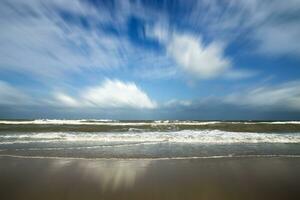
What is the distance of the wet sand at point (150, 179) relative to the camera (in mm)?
5812

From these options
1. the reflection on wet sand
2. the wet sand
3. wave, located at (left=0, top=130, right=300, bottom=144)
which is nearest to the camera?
the wet sand

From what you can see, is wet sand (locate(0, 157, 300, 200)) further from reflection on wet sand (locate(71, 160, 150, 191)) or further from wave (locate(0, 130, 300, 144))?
wave (locate(0, 130, 300, 144))

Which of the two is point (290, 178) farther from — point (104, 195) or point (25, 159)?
point (25, 159)

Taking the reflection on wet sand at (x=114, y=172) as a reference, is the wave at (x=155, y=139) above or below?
above

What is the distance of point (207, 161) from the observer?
370 inches

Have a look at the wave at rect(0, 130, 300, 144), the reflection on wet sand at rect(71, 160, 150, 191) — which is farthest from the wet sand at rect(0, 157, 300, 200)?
the wave at rect(0, 130, 300, 144)

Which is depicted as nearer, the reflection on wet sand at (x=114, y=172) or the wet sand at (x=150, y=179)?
the wet sand at (x=150, y=179)

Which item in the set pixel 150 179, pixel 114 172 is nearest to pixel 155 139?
pixel 114 172

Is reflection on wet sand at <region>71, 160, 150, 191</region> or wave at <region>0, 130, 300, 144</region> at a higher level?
wave at <region>0, 130, 300, 144</region>

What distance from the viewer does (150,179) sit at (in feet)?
23.2

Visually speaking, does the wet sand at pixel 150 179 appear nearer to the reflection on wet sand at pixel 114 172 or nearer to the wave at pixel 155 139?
the reflection on wet sand at pixel 114 172

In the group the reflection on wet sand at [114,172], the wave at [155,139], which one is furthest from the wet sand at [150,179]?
the wave at [155,139]

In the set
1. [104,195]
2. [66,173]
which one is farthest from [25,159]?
[104,195]

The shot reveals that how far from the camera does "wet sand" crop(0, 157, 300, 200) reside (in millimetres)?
5812
